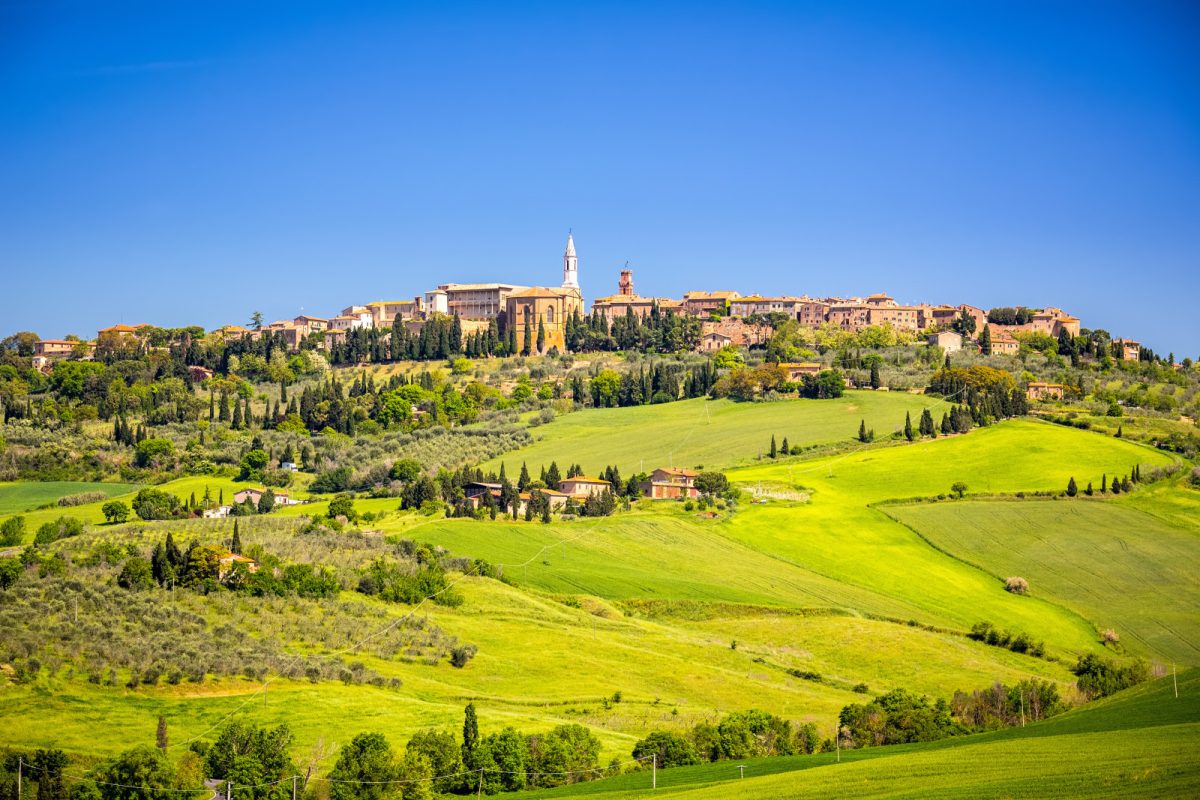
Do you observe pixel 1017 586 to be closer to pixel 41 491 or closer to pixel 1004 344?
pixel 41 491

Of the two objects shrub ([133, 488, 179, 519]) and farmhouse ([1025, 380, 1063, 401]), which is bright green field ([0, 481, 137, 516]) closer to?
shrub ([133, 488, 179, 519])

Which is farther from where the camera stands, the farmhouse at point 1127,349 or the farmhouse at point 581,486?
the farmhouse at point 1127,349

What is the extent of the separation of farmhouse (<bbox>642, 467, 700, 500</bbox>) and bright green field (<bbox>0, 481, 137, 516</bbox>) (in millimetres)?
35105

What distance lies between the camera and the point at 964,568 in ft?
238

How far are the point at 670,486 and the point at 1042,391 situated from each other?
143 ft

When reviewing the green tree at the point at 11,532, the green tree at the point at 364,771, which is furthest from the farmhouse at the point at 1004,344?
the green tree at the point at 364,771

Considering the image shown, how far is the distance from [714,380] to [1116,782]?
326ft

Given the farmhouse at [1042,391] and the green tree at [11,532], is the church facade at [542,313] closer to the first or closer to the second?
the farmhouse at [1042,391]

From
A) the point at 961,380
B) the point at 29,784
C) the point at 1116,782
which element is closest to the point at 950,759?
the point at 1116,782

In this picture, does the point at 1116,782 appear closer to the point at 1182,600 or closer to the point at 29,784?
the point at 29,784

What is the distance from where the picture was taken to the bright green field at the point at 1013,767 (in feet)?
88.5

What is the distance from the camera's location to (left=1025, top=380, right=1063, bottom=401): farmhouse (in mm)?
114500

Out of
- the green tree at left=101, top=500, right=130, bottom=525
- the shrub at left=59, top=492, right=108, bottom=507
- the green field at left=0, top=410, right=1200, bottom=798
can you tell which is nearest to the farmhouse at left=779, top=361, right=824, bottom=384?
the green field at left=0, top=410, right=1200, bottom=798

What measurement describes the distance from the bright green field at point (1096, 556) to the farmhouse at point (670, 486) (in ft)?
41.0
